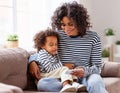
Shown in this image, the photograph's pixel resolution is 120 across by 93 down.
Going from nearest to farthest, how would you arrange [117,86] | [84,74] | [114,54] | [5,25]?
[84,74], [117,86], [5,25], [114,54]

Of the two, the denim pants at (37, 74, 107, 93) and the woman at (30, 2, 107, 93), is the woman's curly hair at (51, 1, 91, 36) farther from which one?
the denim pants at (37, 74, 107, 93)

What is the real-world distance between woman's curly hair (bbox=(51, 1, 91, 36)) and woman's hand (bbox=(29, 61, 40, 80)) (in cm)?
45

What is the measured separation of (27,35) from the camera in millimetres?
3791

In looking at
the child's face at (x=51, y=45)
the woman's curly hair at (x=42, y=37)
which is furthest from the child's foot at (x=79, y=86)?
the woman's curly hair at (x=42, y=37)

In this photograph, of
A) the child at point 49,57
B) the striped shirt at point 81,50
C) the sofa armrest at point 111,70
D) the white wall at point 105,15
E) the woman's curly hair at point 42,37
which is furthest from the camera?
the white wall at point 105,15

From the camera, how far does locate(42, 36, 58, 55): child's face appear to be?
2365 mm

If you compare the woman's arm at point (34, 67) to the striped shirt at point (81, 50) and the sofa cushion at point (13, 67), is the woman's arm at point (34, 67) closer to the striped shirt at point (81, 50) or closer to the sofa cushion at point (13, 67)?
the sofa cushion at point (13, 67)

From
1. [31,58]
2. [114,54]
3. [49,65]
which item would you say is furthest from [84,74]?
[114,54]

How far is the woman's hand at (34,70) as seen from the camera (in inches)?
90.4

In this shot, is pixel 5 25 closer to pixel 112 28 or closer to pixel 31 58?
pixel 31 58

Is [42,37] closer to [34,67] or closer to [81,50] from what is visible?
[34,67]

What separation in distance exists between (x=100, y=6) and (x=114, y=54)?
2.74 feet

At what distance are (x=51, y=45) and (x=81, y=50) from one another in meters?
0.29

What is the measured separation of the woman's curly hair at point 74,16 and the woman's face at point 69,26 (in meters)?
0.03
